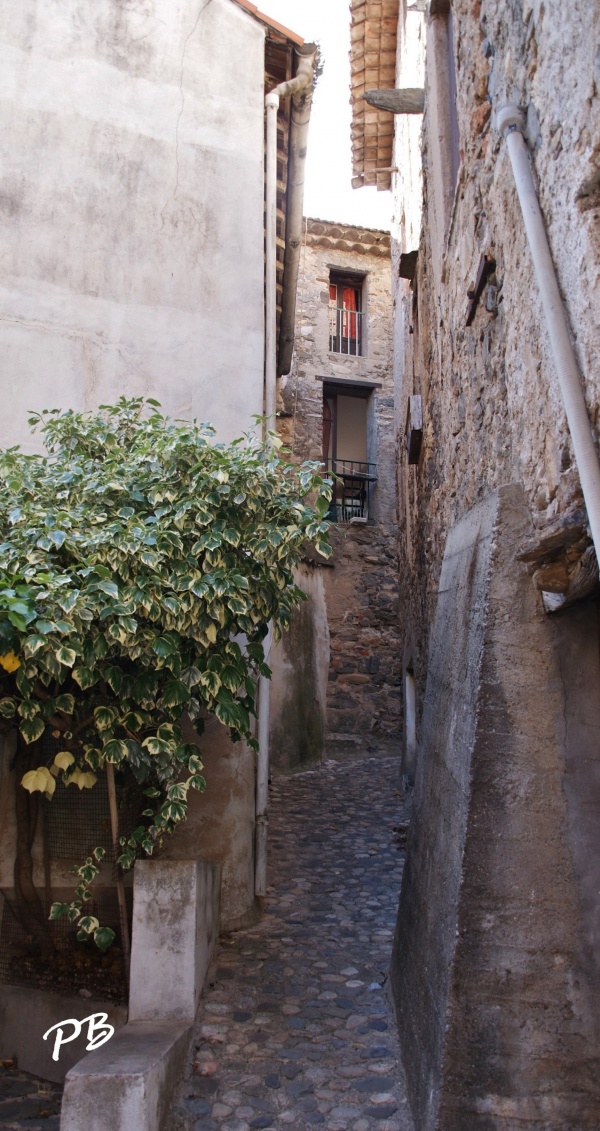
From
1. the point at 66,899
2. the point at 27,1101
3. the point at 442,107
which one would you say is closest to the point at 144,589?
the point at 66,899

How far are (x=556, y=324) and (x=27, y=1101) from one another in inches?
169

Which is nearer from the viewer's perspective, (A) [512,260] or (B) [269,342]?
(A) [512,260]

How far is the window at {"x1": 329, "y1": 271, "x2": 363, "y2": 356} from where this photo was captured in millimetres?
14977

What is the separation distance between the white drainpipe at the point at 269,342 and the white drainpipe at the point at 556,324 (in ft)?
9.12

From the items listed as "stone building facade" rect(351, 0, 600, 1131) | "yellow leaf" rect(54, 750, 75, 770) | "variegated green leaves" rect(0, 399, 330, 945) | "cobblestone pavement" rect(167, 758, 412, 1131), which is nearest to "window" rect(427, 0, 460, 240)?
"stone building facade" rect(351, 0, 600, 1131)

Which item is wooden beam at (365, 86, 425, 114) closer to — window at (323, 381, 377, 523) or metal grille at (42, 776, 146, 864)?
metal grille at (42, 776, 146, 864)

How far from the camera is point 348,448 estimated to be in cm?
1560

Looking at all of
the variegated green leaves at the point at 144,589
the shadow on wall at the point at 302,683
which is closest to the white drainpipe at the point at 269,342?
the variegated green leaves at the point at 144,589

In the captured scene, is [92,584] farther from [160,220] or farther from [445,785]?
[160,220]

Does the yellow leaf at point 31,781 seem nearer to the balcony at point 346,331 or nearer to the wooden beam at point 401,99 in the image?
the wooden beam at point 401,99

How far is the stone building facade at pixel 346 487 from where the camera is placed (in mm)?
10930

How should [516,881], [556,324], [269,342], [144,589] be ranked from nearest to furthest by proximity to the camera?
[556,324] < [516,881] < [144,589] < [269,342]

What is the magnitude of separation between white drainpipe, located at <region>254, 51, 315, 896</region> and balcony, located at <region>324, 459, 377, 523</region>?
8296 mm

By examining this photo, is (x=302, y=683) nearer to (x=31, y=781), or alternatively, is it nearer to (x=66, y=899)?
(x=66, y=899)
